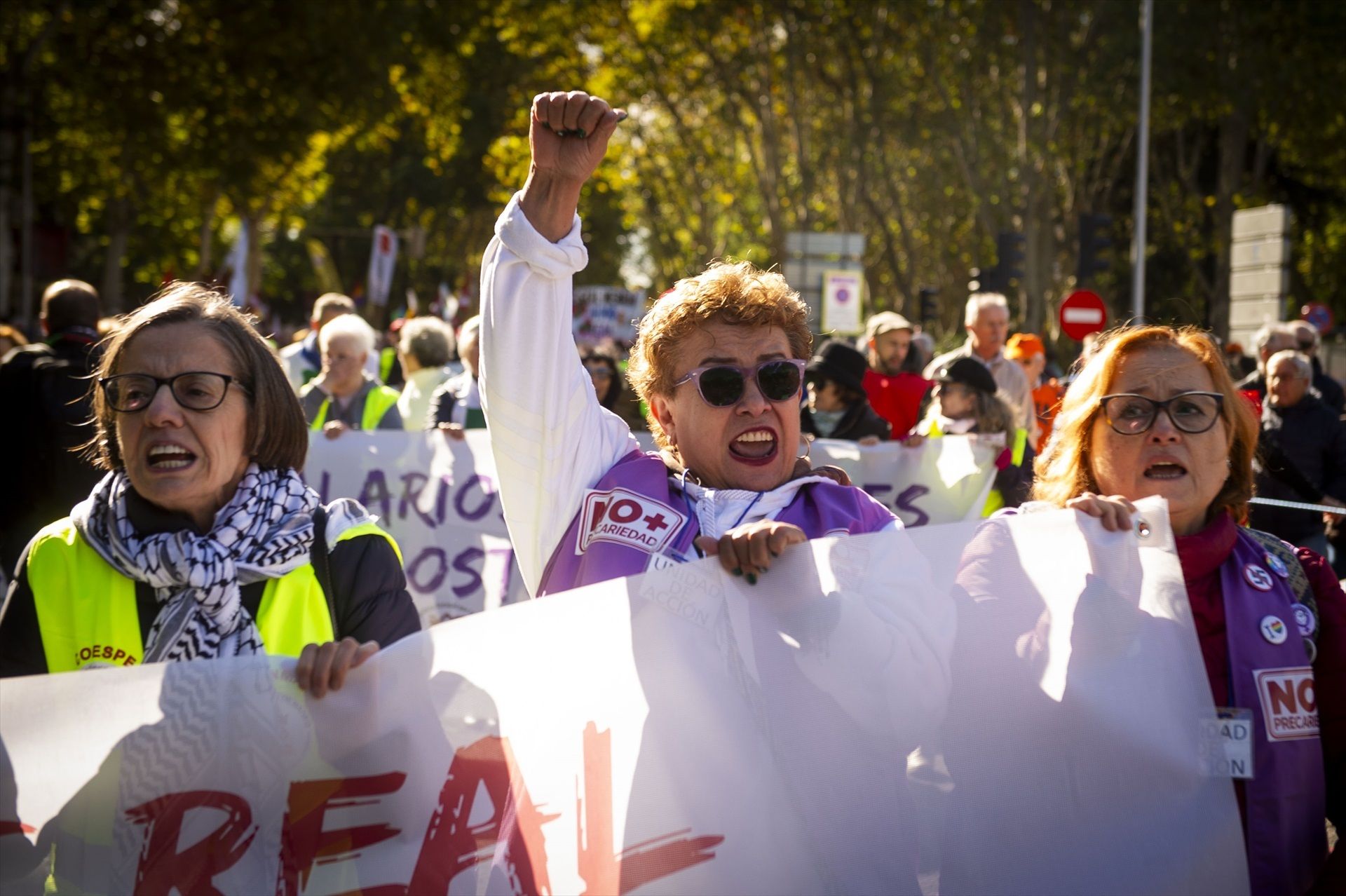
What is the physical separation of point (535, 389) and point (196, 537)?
672mm

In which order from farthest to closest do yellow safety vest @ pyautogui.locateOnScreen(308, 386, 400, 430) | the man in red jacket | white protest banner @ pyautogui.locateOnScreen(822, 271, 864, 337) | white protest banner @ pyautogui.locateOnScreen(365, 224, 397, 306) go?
white protest banner @ pyautogui.locateOnScreen(365, 224, 397, 306) → white protest banner @ pyautogui.locateOnScreen(822, 271, 864, 337) → the man in red jacket → yellow safety vest @ pyautogui.locateOnScreen(308, 386, 400, 430)

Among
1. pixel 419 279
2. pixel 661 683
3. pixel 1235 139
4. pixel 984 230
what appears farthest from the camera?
pixel 419 279

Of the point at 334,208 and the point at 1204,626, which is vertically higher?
the point at 334,208

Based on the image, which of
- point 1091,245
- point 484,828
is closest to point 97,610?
point 484,828

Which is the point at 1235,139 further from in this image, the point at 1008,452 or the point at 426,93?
the point at 1008,452

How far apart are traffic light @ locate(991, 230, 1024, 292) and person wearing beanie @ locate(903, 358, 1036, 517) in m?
12.8

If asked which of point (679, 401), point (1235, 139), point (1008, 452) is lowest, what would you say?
point (1008, 452)

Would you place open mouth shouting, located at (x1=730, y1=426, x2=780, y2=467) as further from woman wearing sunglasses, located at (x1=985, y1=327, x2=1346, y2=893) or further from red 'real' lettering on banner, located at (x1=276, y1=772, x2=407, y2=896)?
red 'real' lettering on banner, located at (x1=276, y1=772, x2=407, y2=896)

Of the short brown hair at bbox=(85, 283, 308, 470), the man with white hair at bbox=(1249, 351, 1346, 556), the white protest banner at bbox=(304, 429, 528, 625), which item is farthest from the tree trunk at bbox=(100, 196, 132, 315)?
the short brown hair at bbox=(85, 283, 308, 470)

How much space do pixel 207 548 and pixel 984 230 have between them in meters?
40.1

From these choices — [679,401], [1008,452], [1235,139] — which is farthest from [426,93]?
[679,401]

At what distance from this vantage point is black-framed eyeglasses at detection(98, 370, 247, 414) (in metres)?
2.66

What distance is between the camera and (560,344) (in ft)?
9.28

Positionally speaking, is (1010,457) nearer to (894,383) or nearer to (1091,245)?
(894,383)
